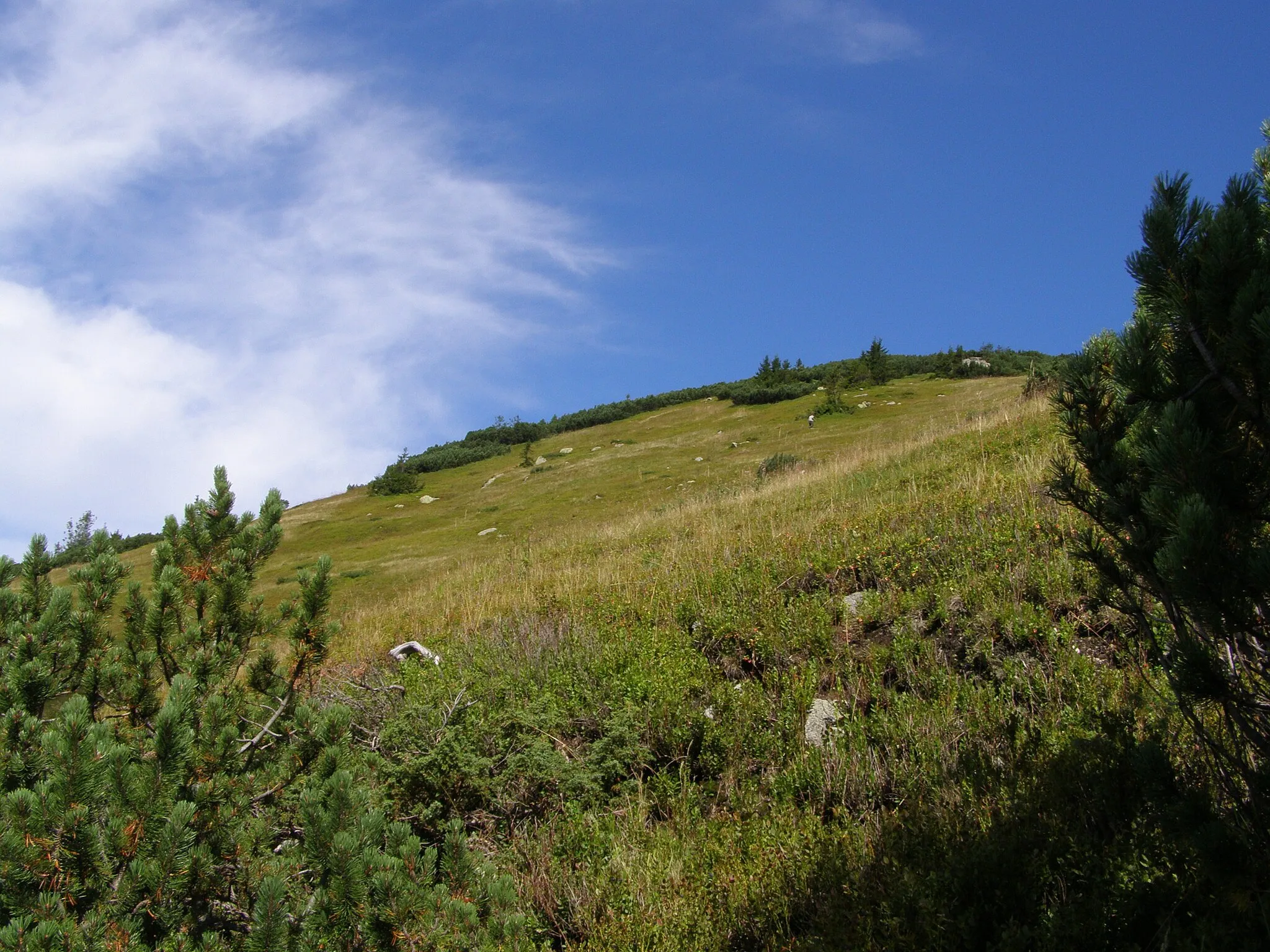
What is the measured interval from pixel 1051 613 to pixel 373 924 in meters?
4.98

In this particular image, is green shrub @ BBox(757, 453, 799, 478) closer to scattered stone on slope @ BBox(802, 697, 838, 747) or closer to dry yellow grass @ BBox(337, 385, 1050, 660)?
dry yellow grass @ BBox(337, 385, 1050, 660)

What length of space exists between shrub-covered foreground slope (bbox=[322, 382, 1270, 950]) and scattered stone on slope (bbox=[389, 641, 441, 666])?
200 millimetres

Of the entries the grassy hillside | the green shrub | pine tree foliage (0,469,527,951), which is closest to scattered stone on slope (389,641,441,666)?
pine tree foliage (0,469,527,951)

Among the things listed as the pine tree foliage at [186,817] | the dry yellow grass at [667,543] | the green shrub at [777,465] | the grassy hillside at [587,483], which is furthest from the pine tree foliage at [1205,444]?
the green shrub at [777,465]

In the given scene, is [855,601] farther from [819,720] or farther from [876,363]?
[876,363]

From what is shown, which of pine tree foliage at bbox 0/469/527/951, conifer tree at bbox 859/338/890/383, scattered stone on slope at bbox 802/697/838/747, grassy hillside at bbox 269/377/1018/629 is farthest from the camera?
conifer tree at bbox 859/338/890/383

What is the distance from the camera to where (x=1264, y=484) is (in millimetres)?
2490

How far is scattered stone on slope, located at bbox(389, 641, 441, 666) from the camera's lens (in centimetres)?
817

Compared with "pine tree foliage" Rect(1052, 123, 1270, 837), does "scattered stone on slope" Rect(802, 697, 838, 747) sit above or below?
below

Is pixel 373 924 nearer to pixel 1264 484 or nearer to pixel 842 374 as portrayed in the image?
pixel 1264 484

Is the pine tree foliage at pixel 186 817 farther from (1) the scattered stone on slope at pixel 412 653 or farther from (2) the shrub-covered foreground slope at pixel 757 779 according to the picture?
(1) the scattered stone on slope at pixel 412 653

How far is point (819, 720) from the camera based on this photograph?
5.11 m

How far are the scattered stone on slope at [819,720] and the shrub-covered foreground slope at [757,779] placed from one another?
10cm

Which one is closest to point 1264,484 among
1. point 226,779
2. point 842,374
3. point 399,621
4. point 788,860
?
point 788,860
